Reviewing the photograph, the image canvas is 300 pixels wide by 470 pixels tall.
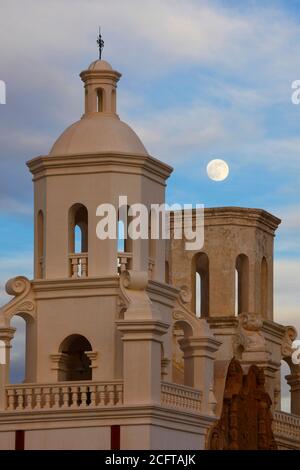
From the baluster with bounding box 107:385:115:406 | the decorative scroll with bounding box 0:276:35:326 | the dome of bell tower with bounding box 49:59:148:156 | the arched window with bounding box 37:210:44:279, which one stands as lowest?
the baluster with bounding box 107:385:115:406

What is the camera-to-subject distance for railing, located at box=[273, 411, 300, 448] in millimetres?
61469

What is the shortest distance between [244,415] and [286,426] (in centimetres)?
313

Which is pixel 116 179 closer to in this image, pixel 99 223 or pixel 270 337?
pixel 99 223

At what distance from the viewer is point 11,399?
A: 55.1 meters

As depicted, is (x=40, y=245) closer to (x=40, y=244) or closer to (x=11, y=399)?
(x=40, y=244)

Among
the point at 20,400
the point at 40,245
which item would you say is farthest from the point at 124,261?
the point at 20,400

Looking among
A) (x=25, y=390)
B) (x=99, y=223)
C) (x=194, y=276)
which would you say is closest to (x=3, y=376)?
(x=25, y=390)

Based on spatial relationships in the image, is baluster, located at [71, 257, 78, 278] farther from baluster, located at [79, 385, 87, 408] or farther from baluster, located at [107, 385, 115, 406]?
baluster, located at [107, 385, 115, 406]

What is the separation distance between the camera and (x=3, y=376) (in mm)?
55219

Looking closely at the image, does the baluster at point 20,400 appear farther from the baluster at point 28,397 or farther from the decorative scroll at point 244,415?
the decorative scroll at point 244,415

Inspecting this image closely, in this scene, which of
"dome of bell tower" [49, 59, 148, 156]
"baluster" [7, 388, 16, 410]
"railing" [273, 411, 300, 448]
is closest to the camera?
"baluster" [7, 388, 16, 410]

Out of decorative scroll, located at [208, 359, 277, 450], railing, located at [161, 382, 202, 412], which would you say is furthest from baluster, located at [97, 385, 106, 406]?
decorative scroll, located at [208, 359, 277, 450]

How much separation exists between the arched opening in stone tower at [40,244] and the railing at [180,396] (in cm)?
→ 426

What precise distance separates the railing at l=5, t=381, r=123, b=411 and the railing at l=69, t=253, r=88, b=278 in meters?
2.92
